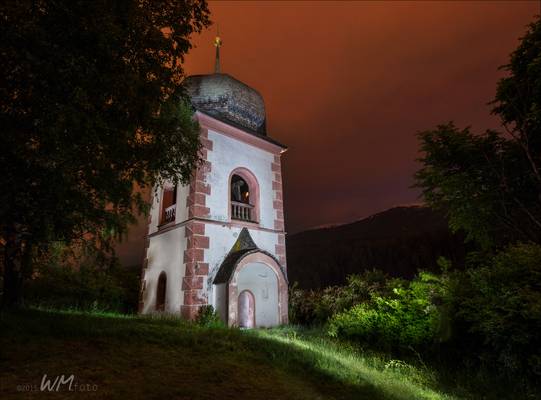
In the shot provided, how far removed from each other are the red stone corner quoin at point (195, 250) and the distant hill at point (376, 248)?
40.3 feet

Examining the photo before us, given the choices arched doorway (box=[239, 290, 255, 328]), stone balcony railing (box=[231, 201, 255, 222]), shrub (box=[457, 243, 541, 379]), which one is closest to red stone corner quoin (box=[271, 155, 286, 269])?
stone balcony railing (box=[231, 201, 255, 222])

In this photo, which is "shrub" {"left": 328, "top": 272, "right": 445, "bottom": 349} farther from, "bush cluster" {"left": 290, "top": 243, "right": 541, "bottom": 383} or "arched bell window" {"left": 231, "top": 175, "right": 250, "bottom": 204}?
"arched bell window" {"left": 231, "top": 175, "right": 250, "bottom": 204}

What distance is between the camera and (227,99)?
14.6m

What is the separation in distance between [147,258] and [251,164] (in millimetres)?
5993

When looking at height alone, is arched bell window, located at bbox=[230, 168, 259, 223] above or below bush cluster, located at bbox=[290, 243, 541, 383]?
above

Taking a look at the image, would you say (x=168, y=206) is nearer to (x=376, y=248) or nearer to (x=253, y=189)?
(x=253, y=189)

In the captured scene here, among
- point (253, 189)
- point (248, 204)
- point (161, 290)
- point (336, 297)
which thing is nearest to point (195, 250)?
point (161, 290)

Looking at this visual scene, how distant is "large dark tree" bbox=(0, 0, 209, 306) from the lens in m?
4.52

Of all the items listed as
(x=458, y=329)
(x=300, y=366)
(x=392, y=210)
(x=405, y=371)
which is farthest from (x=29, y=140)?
(x=392, y=210)

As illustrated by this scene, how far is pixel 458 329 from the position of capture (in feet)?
24.8

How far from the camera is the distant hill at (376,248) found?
2406cm

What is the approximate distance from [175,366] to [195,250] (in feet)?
23.0

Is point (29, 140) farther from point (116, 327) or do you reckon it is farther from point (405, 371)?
point (405, 371)

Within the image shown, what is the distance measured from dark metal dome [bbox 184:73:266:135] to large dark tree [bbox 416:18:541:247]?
8.52 m
